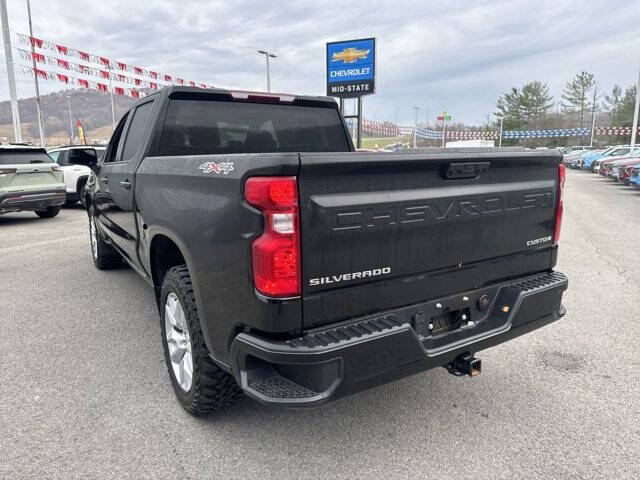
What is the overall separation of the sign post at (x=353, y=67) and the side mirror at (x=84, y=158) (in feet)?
48.3

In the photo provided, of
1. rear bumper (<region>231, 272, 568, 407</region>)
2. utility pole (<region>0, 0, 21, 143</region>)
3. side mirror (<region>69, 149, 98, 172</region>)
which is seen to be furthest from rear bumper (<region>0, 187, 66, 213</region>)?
utility pole (<region>0, 0, 21, 143</region>)

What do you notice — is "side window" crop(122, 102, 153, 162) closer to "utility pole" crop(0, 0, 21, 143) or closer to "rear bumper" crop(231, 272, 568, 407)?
"rear bumper" crop(231, 272, 568, 407)

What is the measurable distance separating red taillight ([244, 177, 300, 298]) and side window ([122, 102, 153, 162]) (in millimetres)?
2184

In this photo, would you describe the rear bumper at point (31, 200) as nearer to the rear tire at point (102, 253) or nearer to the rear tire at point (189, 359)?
the rear tire at point (102, 253)

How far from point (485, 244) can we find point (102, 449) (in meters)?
2.37

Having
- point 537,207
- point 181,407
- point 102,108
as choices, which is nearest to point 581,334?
point 537,207

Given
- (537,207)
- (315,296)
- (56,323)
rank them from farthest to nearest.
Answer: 1. (56,323)
2. (537,207)
3. (315,296)

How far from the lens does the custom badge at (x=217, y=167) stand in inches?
82.4

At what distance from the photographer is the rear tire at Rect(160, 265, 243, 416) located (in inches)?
101

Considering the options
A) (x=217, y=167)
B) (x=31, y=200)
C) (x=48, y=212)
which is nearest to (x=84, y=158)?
(x=217, y=167)

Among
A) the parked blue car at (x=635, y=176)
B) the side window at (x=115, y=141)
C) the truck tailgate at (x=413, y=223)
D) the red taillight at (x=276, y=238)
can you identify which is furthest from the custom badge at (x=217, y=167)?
the parked blue car at (x=635, y=176)

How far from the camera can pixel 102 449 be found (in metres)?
2.54

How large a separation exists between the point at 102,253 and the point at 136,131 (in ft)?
8.81

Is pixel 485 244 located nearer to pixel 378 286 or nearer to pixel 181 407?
pixel 378 286
